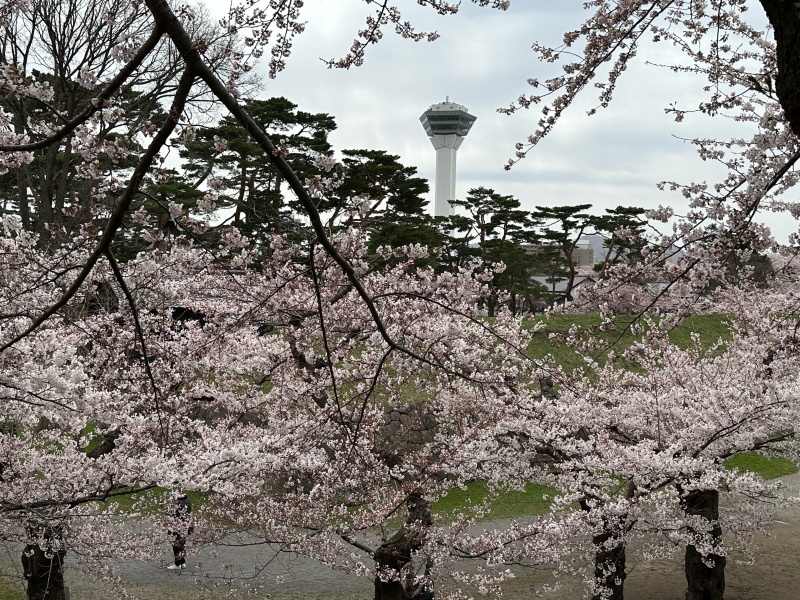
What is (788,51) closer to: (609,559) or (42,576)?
(609,559)

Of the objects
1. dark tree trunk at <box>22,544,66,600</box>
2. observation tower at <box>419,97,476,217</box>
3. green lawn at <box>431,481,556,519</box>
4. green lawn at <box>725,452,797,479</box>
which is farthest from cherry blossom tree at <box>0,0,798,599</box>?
observation tower at <box>419,97,476,217</box>

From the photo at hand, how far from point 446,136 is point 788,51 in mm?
69565

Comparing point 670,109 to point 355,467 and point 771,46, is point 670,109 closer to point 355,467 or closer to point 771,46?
point 771,46

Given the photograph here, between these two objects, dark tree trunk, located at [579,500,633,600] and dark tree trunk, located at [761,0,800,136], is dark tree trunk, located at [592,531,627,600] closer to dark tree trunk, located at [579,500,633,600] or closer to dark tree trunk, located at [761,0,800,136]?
dark tree trunk, located at [579,500,633,600]

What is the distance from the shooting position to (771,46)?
3896mm

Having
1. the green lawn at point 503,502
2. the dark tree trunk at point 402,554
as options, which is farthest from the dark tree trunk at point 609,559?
the green lawn at point 503,502

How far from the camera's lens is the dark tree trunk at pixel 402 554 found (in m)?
6.89

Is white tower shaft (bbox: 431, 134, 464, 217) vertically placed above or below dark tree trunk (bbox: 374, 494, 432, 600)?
above

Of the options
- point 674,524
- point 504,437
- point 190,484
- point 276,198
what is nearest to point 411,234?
point 276,198

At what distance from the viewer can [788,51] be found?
192cm

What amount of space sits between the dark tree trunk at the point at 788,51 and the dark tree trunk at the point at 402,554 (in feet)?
18.2

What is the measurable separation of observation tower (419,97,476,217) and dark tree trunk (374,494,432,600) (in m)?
61.1

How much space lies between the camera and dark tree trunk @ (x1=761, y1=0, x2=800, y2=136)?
1.88 metres

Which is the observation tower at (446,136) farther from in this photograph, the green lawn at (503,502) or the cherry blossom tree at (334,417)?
the cherry blossom tree at (334,417)
